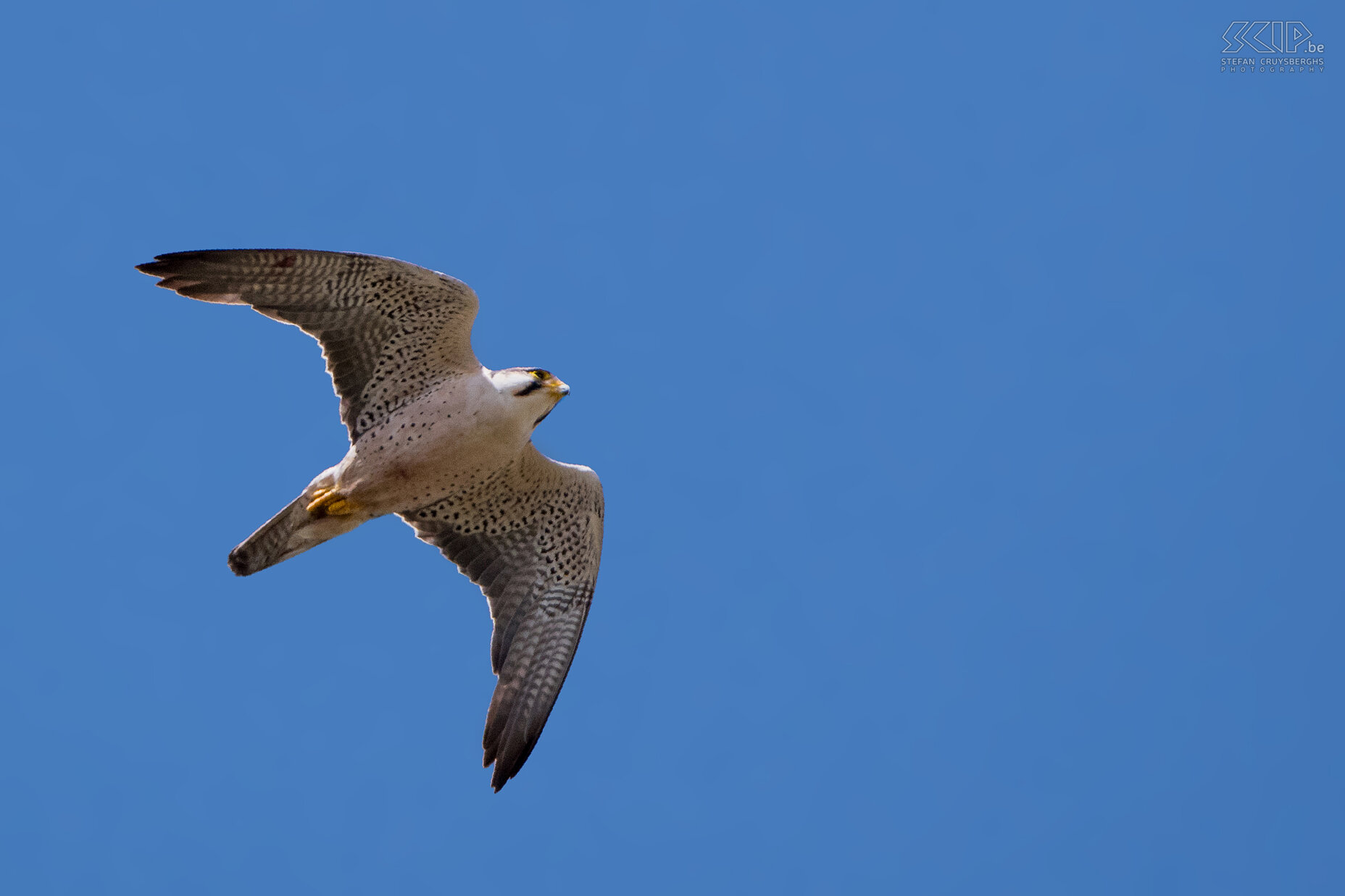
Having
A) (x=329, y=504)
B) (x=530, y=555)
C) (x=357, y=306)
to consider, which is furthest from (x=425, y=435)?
(x=530, y=555)

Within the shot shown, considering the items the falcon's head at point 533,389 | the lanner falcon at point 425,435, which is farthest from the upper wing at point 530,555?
the falcon's head at point 533,389

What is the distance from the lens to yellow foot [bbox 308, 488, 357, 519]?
592 centimetres

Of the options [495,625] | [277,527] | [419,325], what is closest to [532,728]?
[495,625]

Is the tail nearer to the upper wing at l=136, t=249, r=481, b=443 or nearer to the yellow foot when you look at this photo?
the yellow foot

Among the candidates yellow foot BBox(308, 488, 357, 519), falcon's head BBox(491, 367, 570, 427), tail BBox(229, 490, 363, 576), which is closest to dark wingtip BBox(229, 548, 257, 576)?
tail BBox(229, 490, 363, 576)

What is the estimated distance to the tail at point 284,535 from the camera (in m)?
5.96

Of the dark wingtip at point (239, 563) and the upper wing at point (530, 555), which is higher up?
the upper wing at point (530, 555)

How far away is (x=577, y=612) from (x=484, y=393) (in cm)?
138

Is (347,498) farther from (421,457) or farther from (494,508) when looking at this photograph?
(494,508)

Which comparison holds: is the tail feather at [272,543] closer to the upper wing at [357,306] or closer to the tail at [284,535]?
the tail at [284,535]

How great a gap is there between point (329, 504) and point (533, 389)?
112 centimetres

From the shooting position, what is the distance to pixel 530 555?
260 inches

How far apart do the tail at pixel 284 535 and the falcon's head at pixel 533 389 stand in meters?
1.01

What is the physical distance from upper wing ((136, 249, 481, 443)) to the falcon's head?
0.34 metres
